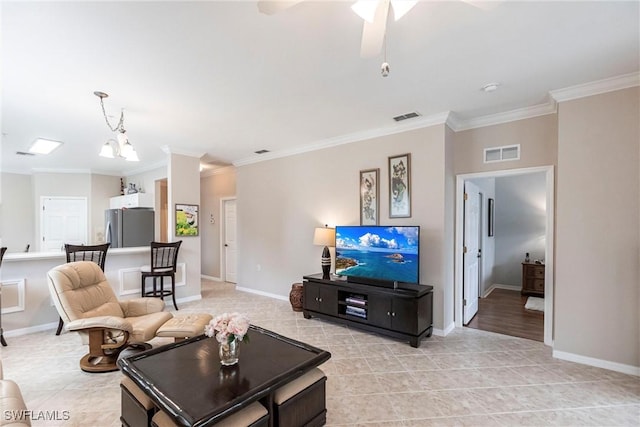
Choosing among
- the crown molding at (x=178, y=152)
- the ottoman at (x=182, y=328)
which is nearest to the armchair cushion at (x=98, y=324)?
the ottoman at (x=182, y=328)

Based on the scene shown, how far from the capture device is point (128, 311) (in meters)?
3.20

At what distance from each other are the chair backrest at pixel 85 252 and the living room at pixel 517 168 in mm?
921

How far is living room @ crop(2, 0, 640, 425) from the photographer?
270 cm

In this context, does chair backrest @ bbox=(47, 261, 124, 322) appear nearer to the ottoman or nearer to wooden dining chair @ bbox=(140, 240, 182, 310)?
the ottoman

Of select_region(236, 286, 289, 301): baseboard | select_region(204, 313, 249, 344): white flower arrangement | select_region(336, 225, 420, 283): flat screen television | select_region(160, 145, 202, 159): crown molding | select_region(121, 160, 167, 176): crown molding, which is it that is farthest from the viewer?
select_region(121, 160, 167, 176): crown molding

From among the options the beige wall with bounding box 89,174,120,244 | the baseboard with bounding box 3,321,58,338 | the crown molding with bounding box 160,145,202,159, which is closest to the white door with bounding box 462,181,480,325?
the crown molding with bounding box 160,145,202,159

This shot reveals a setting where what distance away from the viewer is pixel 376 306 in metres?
3.54

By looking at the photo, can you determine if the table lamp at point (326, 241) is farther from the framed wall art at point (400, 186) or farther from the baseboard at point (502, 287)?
the baseboard at point (502, 287)

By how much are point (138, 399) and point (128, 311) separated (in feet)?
5.68

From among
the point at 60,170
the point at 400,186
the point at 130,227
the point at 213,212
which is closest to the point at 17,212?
the point at 60,170

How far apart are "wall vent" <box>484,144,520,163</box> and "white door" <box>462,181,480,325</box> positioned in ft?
1.47

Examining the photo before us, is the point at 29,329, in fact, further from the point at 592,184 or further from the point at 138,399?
the point at 592,184

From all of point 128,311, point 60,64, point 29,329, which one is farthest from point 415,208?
point 29,329

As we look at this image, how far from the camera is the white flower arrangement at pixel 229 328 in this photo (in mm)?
1838
